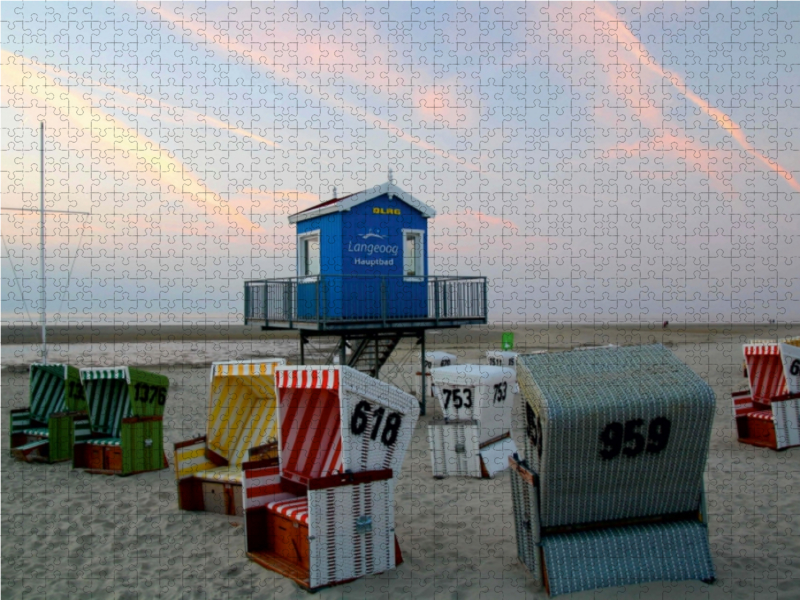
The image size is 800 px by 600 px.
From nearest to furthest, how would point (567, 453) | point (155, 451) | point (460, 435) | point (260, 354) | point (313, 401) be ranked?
1. point (567, 453)
2. point (313, 401)
3. point (460, 435)
4. point (155, 451)
5. point (260, 354)

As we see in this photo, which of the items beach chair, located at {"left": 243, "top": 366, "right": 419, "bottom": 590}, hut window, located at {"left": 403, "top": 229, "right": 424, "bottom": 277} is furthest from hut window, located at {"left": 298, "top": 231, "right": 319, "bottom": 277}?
beach chair, located at {"left": 243, "top": 366, "right": 419, "bottom": 590}

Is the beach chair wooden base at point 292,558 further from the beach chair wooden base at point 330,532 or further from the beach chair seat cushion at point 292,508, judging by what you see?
the beach chair seat cushion at point 292,508

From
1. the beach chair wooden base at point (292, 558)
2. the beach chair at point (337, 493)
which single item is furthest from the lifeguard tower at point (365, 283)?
the beach chair wooden base at point (292, 558)

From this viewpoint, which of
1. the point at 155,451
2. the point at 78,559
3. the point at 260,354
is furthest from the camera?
the point at 260,354

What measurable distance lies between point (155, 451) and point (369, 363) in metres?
7.28

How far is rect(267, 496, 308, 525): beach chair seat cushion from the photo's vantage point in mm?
6305

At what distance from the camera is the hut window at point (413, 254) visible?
52.3 feet

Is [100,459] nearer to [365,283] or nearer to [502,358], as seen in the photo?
[365,283]

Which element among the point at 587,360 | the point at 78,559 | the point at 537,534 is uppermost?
the point at 587,360

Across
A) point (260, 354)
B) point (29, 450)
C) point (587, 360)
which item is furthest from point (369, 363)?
point (260, 354)

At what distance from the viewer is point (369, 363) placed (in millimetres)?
17094

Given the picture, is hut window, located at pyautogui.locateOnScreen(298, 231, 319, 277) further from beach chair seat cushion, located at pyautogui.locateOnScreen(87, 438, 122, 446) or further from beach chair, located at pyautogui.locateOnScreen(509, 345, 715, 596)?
beach chair, located at pyautogui.locateOnScreen(509, 345, 715, 596)

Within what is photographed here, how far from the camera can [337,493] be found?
603cm

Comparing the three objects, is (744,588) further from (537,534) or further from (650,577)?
(537,534)
